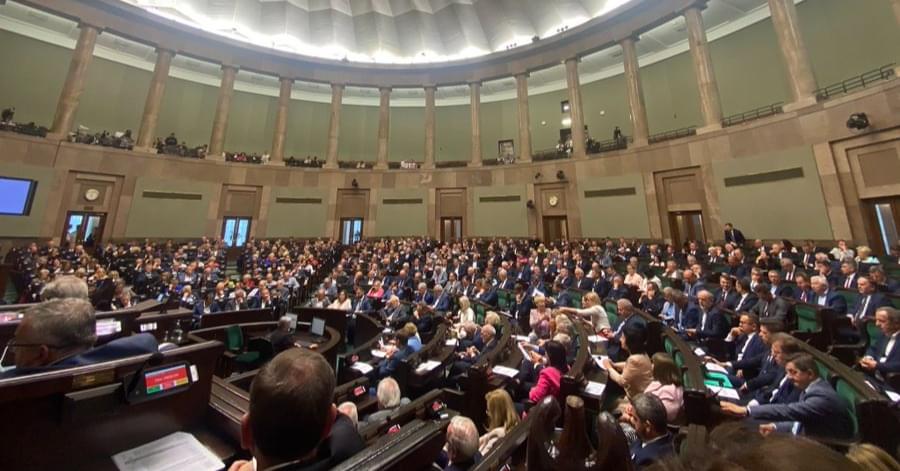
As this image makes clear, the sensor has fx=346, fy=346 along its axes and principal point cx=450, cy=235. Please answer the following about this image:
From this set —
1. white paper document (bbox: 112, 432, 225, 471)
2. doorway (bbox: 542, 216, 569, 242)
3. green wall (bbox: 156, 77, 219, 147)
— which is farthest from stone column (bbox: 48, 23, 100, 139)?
doorway (bbox: 542, 216, 569, 242)

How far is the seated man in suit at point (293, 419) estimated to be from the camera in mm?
1114

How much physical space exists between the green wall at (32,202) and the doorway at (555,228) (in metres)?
20.8

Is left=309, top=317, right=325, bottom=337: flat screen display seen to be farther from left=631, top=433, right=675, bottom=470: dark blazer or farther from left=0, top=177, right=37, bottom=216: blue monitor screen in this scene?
left=0, top=177, right=37, bottom=216: blue monitor screen

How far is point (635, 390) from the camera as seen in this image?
3.21m

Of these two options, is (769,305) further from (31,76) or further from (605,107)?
(31,76)

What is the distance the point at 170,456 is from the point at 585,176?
54.8 ft

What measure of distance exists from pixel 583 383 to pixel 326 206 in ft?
58.4

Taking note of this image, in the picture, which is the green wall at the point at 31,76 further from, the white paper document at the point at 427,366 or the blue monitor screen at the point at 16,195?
the white paper document at the point at 427,366

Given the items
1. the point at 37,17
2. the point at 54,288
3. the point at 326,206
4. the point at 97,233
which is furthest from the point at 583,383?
the point at 37,17

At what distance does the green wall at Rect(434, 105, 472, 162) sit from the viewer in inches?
923

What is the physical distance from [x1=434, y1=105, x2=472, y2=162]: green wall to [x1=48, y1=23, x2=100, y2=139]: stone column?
55.5ft

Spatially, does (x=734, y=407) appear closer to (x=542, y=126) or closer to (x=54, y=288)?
(x=54, y=288)

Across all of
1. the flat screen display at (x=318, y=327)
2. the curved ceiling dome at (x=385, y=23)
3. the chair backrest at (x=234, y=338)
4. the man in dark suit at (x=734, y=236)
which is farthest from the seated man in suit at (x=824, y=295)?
the curved ceiling dome at (x=385, y=23)

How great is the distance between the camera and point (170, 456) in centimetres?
174
